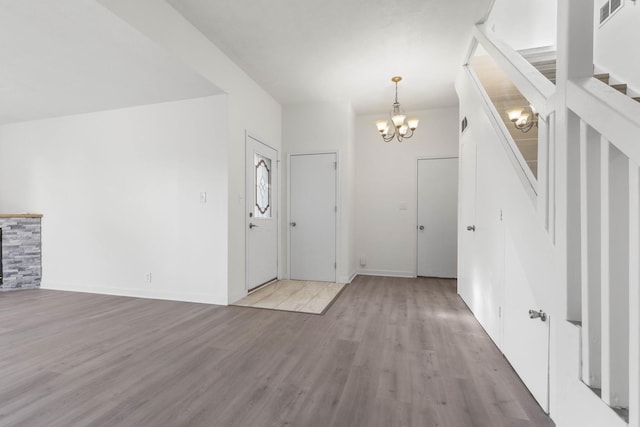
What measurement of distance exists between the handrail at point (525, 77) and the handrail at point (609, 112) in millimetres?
245

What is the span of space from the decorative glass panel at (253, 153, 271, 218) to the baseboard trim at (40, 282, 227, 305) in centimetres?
126

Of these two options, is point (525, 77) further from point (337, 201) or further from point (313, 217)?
point (313, 217)

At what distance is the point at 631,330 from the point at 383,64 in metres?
3.62

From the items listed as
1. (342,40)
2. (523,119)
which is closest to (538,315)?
(523,119)

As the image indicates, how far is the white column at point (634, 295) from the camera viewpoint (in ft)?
2.26

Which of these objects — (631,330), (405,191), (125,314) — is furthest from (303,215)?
(631,330)

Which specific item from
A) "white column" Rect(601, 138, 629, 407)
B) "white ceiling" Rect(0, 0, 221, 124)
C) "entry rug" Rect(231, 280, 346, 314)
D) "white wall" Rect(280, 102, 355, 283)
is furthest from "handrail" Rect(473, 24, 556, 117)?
"white ceiling" Rect(0, 0, 221, 124)

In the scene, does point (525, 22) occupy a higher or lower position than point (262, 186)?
higher

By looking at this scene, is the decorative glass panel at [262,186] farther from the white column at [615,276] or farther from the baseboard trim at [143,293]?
the white column at [615,276]

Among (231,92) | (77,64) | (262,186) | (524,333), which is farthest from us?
(262,186)

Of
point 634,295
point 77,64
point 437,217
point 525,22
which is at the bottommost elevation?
point 634,295

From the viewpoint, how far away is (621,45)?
2666 mm

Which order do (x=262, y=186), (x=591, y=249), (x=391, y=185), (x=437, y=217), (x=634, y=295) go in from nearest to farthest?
(x=634, y=295) → (x=591, y=249) → (x=262, y=186) → (x=437, y=217) → (x=391, y=185)

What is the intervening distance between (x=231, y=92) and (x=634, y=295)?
3780 mm
